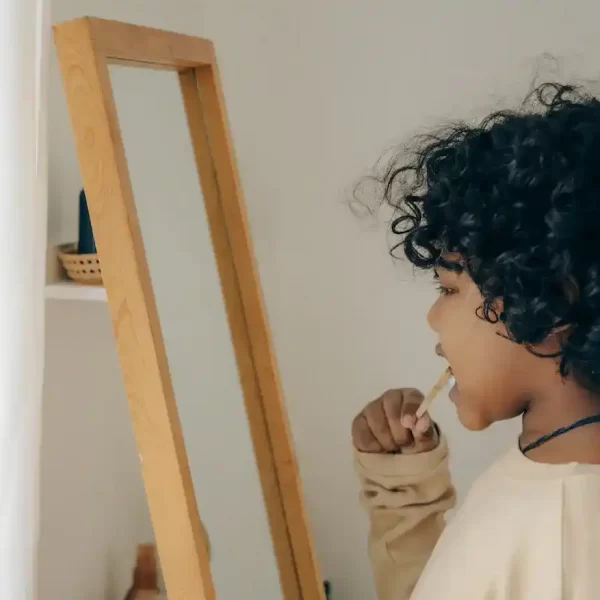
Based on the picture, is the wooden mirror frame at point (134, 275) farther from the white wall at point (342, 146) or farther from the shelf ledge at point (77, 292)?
the white wall at point (342, 146)

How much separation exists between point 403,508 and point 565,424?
0.98 ft

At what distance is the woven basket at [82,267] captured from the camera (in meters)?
0.83

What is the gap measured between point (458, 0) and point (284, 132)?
38cm

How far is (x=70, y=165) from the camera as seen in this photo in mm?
931

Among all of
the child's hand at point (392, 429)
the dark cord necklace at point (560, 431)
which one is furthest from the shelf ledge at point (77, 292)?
the dark cord necklace at point (560, 431)

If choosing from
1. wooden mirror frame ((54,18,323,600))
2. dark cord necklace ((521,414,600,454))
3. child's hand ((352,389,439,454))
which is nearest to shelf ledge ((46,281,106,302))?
wooden mirror frame ((54,18,323,600))

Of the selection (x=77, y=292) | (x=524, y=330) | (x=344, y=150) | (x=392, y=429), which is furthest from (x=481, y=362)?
(x=344, y=150)

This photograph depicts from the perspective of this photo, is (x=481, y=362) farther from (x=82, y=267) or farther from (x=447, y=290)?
(x=82, y=267)

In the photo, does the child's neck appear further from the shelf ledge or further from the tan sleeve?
the shelf ledge

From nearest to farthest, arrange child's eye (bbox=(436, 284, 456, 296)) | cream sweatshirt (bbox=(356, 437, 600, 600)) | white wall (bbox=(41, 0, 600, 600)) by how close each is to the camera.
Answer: cream sweatshirt (bbox=(356, 437, 600, 600)), child's eye (bbox=(436, 284, 456, 296)), white wall (bbox=(41, 0, 600, 600))

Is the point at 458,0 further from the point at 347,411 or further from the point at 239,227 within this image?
the point at 347,411

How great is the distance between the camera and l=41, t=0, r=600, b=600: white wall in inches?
47.3

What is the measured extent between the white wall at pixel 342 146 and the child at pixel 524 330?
1.77ft

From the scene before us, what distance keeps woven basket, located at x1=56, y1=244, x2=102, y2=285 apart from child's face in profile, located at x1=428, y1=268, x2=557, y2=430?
0.41m
